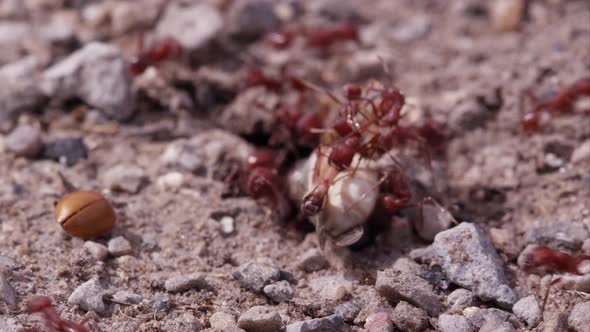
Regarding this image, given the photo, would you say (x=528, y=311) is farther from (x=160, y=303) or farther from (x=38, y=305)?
(x=38, y=305)

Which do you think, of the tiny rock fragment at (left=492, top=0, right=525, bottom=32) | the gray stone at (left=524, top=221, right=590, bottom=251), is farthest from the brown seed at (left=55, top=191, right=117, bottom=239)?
the tiny rock fragment at (left=492, top=0, right=525, bottom=32)

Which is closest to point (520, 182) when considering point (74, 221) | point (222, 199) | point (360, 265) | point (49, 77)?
point (360, 265)

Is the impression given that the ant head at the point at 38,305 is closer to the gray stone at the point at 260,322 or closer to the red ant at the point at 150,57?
the gray stone at the point at 260,322

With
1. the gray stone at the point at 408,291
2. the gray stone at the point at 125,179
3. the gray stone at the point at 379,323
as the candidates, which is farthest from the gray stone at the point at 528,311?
the gray stone at the point at 125,179

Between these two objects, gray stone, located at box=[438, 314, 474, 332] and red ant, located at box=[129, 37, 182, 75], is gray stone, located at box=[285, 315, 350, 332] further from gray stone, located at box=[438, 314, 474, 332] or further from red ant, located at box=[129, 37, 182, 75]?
red ant, located at box=[129, 37, 182, 75]

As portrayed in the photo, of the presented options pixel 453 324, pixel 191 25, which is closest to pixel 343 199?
pixel 453 324

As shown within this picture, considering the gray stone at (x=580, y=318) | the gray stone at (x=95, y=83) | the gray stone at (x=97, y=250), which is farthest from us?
the gray stone at (x=95, y=83)

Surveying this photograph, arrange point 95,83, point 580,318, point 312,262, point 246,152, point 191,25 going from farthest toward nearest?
point 191,25
point 95,83
point 246,152
point 312,262
point 580,318
